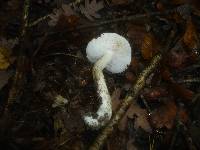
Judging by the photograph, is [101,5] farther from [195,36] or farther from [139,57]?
[195,36]

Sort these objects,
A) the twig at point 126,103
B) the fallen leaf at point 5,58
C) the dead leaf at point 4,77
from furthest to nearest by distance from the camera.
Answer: the fallen leaf at point 5,58 < the dead leaf at point 4,77 < the twig at point 126,103

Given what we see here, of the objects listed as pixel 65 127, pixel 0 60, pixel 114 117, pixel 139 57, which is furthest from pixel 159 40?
pixel 0 60

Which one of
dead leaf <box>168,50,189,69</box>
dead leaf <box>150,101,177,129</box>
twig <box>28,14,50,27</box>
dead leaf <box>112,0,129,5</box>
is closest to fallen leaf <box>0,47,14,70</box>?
twig <box>28,14,50,27</box>

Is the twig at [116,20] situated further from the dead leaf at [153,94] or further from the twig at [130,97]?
the dead leaf at [153,94]

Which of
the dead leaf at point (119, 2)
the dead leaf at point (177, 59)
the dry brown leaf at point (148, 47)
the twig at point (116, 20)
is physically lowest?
the dead leaf at point (177, 59)

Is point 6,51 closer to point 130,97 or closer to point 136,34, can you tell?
point 130,97

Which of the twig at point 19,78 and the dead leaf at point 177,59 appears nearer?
the twig at point 19,78

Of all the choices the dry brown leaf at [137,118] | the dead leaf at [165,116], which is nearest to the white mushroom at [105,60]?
the dry brown leaf at [137,118]

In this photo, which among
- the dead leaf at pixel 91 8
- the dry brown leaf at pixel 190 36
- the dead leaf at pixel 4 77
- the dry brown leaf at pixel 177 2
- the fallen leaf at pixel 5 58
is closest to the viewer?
the dead leaf at pixel 4 77

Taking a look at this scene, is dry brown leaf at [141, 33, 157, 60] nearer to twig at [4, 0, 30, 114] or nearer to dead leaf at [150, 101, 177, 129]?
→ dead leaf at [150, 101, 177, 129]
